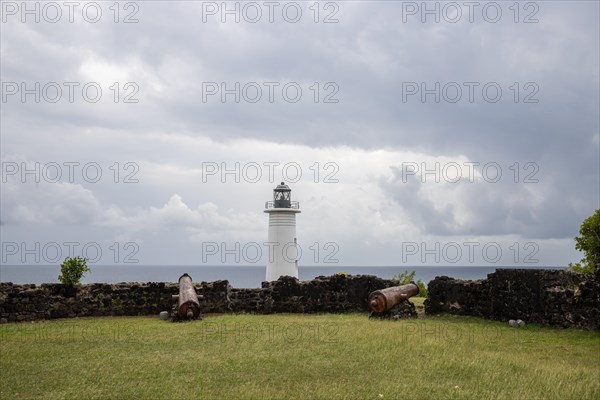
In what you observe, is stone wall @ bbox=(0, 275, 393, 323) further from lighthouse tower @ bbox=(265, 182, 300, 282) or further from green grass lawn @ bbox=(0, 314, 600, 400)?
lighthouse tower @ bbox=(265, 182, 300, 282)

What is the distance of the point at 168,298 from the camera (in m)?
20.5

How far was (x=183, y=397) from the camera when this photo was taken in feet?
29.1

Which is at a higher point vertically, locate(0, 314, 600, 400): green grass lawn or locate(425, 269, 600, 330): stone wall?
locate(425, 269, 600, 330): stone wall

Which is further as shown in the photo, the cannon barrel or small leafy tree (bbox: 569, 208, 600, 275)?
small leafy tree (bbox: 569, 208, 600, 275)

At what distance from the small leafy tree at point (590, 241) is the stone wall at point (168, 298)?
941cm

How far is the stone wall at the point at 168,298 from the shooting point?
19016 millimetres

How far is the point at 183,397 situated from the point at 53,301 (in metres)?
12.3

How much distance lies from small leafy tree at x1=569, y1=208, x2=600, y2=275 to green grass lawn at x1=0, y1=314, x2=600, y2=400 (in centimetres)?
934

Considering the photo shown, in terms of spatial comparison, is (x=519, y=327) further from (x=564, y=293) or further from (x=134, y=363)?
(x=134, y=363)

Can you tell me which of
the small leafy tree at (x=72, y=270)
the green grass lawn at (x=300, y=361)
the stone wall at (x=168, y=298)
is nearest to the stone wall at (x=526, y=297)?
the green grass lawn at (x=300, y=361)

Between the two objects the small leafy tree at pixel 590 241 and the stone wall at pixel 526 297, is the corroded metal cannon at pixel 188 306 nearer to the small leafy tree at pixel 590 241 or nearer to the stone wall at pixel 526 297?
the stone wall at pixel 526 297

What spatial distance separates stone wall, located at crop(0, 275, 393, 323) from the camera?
1902 cm

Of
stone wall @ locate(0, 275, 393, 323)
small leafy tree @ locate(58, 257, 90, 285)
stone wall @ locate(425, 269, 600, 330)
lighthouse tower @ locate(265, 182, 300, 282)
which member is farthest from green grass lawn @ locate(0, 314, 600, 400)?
lighthouse tower @ locate(265, 182, 300, 282)

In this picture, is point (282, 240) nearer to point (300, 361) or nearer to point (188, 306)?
point (188, 306)
